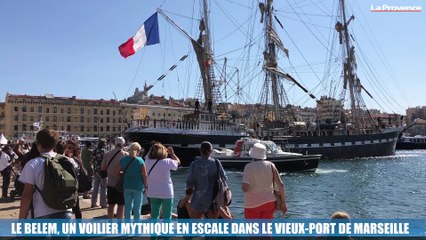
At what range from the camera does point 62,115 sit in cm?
12450

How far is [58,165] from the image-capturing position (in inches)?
194

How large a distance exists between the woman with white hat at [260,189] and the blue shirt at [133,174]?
7.38 ft

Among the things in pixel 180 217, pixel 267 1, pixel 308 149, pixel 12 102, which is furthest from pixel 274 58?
pixel 12 102

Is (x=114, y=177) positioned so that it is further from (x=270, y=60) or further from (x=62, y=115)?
(x=62, y=115)

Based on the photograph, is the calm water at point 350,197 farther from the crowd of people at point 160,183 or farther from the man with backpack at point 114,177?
the crowd of people at point 160,183

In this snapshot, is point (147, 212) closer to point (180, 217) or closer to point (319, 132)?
point (180, 217)

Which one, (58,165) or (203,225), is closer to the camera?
(58,165)

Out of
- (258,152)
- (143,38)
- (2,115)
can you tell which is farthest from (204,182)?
(2,115)

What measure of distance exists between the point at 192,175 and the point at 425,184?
25.1m

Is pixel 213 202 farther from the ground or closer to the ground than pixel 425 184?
farther from the ground

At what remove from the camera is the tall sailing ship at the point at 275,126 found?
144ft

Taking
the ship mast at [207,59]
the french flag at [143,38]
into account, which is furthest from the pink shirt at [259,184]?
the ship mast at [207,59]

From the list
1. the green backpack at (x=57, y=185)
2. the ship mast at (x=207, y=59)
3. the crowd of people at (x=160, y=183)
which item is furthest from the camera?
the ship mast at (x=207, y=59)

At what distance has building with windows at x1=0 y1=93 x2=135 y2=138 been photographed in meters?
118
